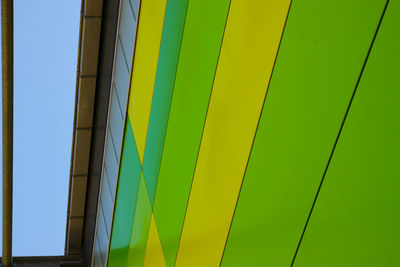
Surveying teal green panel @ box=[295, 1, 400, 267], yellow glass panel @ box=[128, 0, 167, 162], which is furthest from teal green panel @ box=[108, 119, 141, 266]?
teal green panel @ box=[295, 1, 400, 267]

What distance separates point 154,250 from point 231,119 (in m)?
4.15

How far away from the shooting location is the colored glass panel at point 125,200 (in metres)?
11.8

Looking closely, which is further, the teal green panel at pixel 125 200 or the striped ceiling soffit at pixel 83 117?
the striped ceiling soffit at pixel 83 117

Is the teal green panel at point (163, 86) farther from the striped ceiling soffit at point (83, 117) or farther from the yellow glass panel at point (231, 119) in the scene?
the striped ceiling soffit at point (83, 117)

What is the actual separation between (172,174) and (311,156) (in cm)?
424

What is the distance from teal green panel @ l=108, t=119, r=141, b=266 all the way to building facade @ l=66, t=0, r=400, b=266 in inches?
19.4

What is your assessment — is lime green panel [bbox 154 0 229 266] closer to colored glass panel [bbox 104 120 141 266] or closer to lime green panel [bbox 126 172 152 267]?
lime green panel [bbox 126 172 152 267]

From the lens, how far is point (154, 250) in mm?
9867

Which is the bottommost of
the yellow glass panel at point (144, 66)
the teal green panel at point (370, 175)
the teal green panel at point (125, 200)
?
the teal green panel at point (125, 200)

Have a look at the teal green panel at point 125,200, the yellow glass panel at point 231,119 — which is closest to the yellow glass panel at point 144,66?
the teal green panel at point 125,200

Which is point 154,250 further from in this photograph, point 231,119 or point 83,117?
point 83,117

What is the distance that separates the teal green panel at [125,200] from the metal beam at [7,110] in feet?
9.64

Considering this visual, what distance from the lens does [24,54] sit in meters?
15.8

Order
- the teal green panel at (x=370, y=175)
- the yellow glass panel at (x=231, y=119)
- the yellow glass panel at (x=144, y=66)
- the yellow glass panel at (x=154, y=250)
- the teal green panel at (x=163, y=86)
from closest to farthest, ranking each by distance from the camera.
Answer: the teal green panel at (x=370, y=175), the yellow glass panel at (x=231, y=119), the teal green panel at (x=163, y=86), the yellow glass panel at (x=154, y=250), the yellow glass panel at (x=144, y=66)
